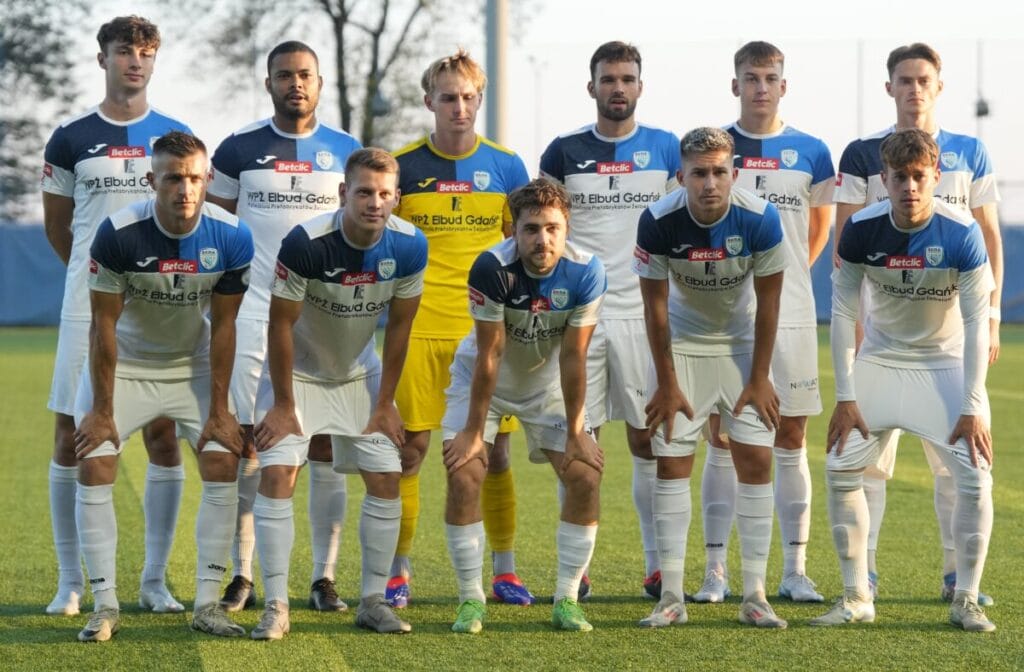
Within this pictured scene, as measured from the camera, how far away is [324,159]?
569 cm

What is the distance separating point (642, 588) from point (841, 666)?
138cm

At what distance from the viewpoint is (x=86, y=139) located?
5.53 metres

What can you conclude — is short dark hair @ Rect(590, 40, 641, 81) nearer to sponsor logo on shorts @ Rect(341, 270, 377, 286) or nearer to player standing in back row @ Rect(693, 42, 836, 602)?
player standing in back row @ Rect(693, 42, 836, 602)

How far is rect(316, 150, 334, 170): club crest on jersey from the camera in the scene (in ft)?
18.6

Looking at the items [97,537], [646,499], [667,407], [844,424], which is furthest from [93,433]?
[844,424]

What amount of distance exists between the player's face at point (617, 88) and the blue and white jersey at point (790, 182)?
46 centimetres

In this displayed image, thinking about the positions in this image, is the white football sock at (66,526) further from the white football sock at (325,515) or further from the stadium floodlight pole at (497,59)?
the stadium floodlight pole at (497,59)

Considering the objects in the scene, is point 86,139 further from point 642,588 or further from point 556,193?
point 642,588

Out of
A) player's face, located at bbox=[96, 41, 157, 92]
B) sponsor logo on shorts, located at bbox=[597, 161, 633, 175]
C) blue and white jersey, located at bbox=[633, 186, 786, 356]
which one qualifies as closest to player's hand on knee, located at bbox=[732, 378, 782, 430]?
blue and white jersey, located at bbox=[633, 186, 786, 356]

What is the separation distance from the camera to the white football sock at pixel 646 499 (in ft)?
19.1

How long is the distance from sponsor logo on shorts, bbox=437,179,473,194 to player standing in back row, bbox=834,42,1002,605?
4.86 feet

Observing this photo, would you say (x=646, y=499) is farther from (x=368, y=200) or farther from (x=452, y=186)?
(x=368, y=200)

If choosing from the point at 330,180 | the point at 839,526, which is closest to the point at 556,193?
the point at 330,180

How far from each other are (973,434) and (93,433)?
120 inches
